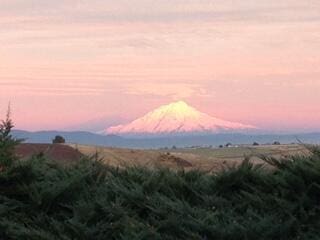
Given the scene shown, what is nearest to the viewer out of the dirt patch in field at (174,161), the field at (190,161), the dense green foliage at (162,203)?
the dense green foliage at (162,203)

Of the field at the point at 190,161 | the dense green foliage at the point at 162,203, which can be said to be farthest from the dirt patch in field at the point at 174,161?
the dense green foliage at the point at 162,203

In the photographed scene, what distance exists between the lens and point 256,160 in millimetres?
10320

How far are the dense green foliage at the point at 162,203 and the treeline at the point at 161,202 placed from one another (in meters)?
0.01

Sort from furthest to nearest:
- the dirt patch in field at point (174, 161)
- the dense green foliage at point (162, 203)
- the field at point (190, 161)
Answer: the dirt patch in field at point (174, 161), the field at point (190, 161), the dense green foliage at point (162, 203)

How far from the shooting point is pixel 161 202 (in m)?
9.31

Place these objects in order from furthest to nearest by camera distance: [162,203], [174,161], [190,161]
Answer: [190,161] → [174,161] → [162,203]

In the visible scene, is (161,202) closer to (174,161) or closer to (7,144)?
(7,144)

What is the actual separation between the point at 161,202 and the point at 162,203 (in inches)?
1.3

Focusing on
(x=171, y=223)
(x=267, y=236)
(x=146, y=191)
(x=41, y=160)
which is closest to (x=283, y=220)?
(x=267, y=236)

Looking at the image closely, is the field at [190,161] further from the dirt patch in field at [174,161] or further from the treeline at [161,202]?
the treeline at [161,202]

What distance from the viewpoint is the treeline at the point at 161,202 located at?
28.7 ft

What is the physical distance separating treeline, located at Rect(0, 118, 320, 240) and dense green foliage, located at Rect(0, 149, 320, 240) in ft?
0.04

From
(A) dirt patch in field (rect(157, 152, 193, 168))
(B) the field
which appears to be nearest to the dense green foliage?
(B) the field

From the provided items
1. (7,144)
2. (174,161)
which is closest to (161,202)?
(7,144)
